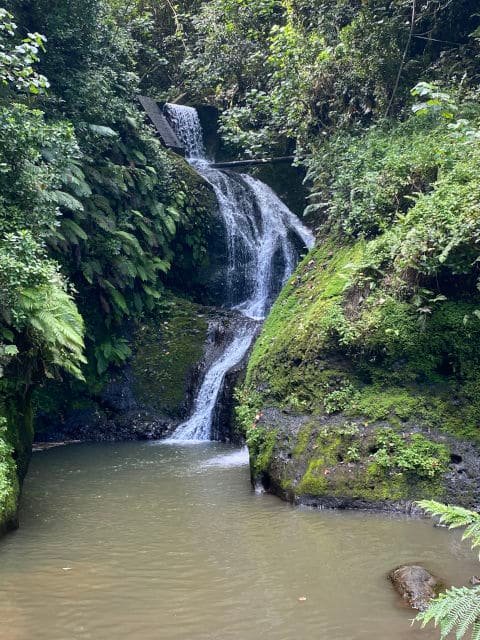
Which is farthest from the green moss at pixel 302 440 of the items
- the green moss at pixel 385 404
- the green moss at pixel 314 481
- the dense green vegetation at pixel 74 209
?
the dense green vegetation at pixel 74 209

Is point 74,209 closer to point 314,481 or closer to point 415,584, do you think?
point 314,481

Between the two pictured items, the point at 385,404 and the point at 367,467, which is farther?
the point at 385,404

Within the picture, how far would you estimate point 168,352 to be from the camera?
47.2 ft

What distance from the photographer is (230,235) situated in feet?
56.8

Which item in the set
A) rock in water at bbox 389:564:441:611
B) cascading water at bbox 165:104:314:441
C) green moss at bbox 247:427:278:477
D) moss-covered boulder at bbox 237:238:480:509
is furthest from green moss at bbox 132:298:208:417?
rock in water at bbox 389:564:441:611

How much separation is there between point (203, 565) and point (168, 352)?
9.09 m

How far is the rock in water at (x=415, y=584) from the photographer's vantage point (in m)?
4.59

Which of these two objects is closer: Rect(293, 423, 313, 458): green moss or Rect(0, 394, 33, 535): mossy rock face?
Rect(0, 394, 33, 535): mossy rock face

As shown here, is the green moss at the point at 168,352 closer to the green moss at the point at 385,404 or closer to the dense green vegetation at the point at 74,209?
the dense green vegetation at the point at 74,209

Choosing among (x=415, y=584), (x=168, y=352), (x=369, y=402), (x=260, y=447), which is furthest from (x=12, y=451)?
(x=168, y=352)

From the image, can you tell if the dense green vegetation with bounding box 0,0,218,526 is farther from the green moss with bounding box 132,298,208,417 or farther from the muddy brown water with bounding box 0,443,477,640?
the muddy brown water with bounding box 0,443,477,640

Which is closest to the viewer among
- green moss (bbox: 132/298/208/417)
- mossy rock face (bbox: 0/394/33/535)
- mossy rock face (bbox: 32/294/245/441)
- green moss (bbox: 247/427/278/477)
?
mossy rock face (bbox: 0/394/33/535)

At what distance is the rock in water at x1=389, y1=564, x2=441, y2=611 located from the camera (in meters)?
4.59

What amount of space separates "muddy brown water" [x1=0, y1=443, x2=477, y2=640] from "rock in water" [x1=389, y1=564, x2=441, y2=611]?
0.09 metres
